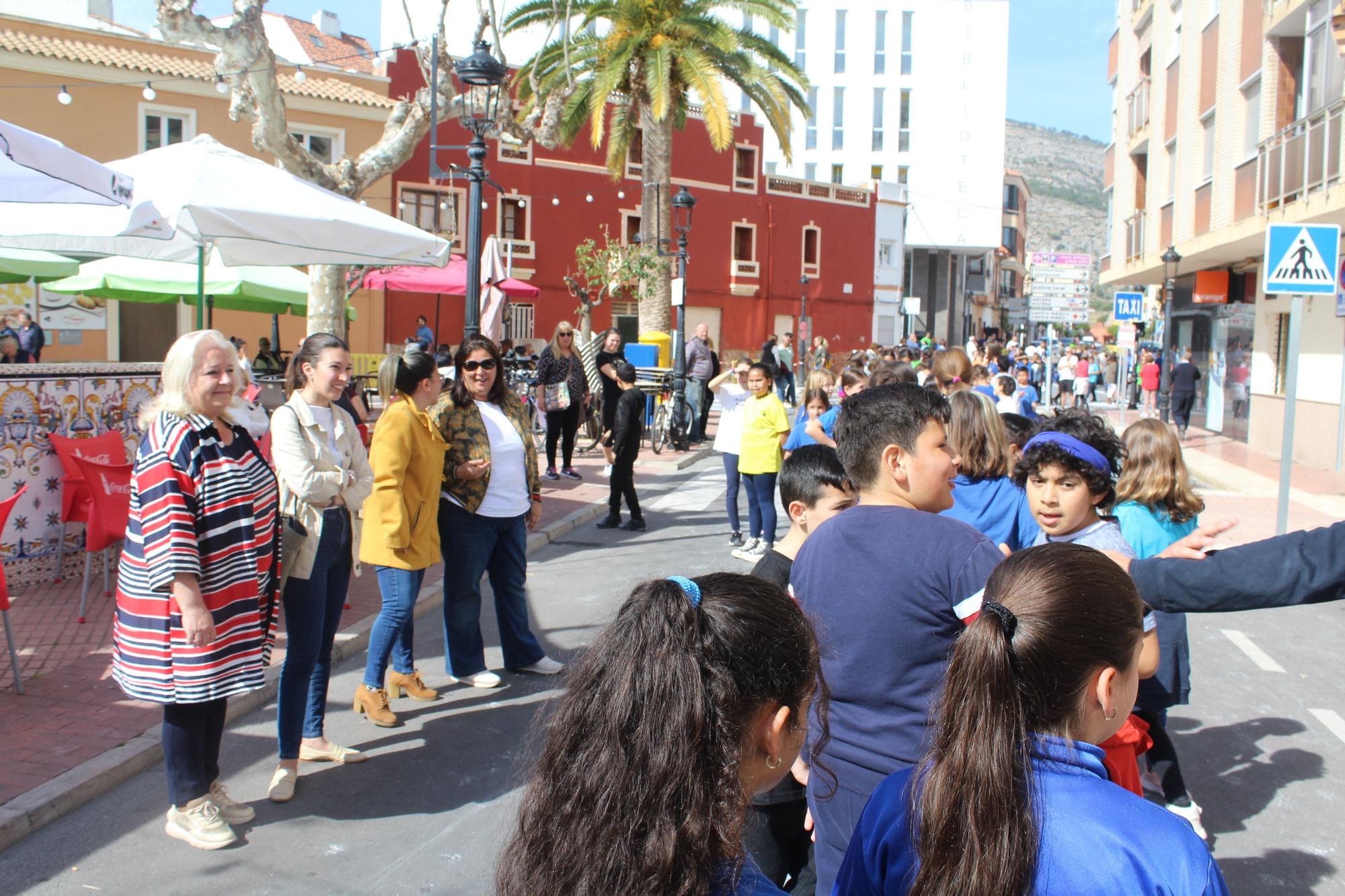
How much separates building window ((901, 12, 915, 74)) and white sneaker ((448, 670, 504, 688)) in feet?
199

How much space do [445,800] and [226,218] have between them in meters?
4.49

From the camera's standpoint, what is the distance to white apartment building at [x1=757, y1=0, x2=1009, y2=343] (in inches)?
2335

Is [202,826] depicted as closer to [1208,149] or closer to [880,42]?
[1208,149]

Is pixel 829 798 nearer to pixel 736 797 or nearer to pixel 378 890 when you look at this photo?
pixel 736 797

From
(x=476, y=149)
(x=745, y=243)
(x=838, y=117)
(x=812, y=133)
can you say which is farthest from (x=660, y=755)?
(x=812, y=133)

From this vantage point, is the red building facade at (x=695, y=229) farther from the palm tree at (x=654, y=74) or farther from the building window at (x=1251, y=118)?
the building window at (x=1251, y=118)

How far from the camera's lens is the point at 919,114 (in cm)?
6031

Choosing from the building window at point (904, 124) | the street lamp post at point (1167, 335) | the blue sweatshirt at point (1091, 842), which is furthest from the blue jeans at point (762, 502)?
the building window at point (904, 124)

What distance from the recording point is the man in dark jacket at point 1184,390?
2191 centimetres

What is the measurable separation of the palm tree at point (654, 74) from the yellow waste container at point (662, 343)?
1.69 m

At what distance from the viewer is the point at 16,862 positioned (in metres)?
3.96

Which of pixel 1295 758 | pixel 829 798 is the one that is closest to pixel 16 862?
pixel 829 798

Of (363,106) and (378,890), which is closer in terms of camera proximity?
(378,890)

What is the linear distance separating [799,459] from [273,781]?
8.43ft
